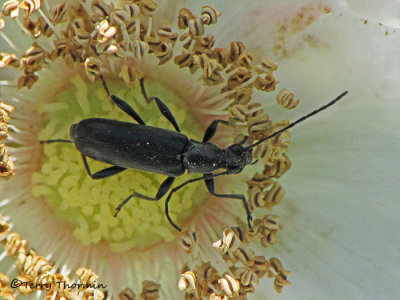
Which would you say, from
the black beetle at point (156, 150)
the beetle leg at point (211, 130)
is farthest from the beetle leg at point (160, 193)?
the beetle leg at point (211, 130)

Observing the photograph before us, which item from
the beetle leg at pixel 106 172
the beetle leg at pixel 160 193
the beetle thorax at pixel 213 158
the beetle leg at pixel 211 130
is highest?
the beetle leg at pixel 211 130

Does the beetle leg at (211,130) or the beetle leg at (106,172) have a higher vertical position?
the beetle leg at (211,130)

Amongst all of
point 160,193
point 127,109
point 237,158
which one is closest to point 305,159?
point 237,158

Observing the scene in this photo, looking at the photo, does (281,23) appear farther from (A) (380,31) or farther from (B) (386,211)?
(B) (386,211)

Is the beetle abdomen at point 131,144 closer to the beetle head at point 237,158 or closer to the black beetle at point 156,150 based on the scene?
the black beetle at point 156,150

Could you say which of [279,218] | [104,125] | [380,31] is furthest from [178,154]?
[380,31]

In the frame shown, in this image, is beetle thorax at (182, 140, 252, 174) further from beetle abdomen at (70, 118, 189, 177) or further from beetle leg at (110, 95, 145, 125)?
beetle leg at (110, 95, 145, 125)
